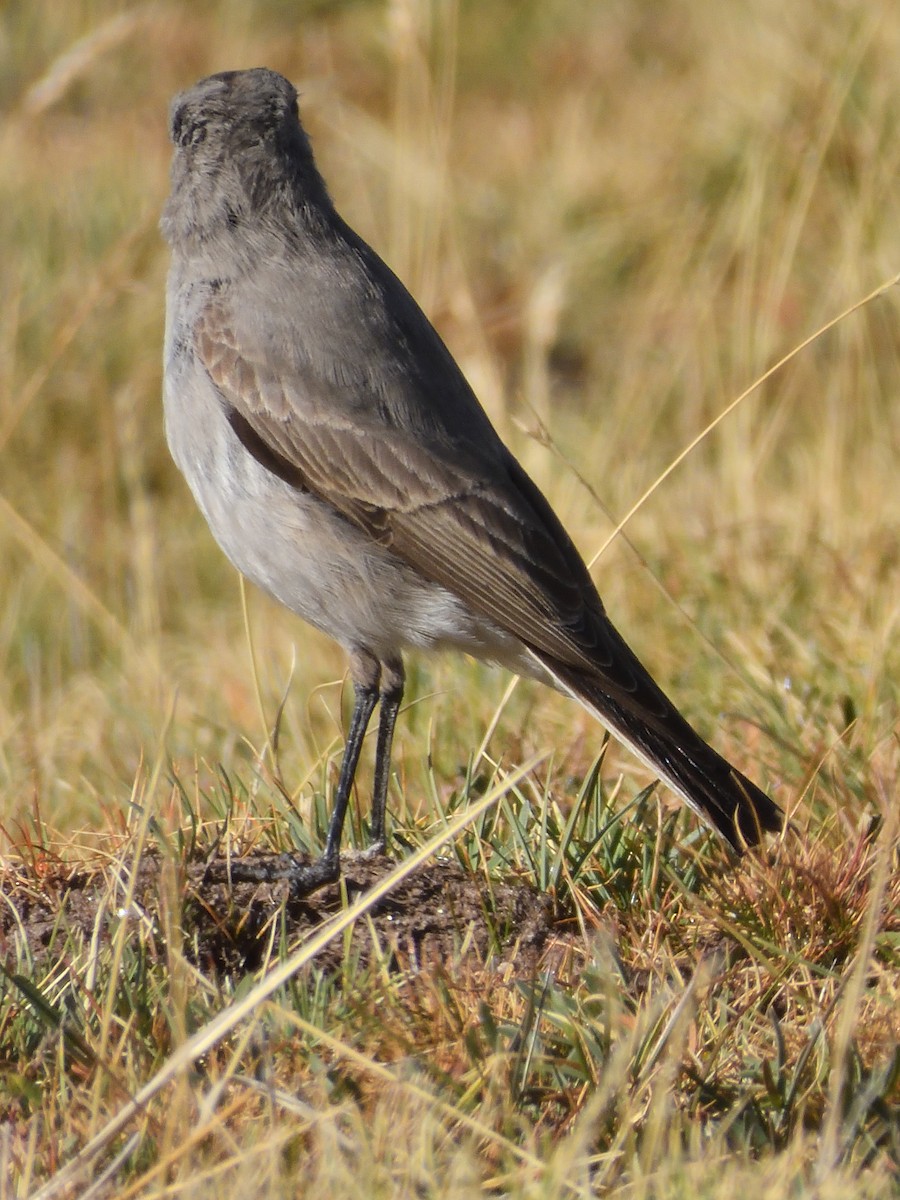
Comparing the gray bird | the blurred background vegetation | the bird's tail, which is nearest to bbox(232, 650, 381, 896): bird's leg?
the gray bird

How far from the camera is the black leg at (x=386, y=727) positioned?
4.03m

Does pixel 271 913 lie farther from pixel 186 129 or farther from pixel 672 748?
pixel 186 129

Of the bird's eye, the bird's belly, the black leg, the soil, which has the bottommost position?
the soil

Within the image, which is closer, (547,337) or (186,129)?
(186,129)

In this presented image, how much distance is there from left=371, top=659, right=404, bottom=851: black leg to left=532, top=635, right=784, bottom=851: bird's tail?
0.53 m

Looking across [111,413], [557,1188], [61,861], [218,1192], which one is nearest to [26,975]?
[61,861]

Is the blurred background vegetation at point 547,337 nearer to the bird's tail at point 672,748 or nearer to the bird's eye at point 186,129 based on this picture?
the bird's tail at point 672,748

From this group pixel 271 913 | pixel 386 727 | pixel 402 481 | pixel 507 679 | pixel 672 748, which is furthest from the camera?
pixel 507 679

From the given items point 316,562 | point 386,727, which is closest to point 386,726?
point 386,727

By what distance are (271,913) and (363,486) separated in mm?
1292

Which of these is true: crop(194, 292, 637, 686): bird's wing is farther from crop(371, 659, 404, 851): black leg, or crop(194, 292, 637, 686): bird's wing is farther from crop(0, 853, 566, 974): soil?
crop(0, 853, 566, 974): soil

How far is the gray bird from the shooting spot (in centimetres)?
421

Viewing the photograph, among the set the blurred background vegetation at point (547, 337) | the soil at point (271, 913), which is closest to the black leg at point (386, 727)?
the blurred background vegetation at point (547, 337)

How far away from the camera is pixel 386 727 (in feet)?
14.7
